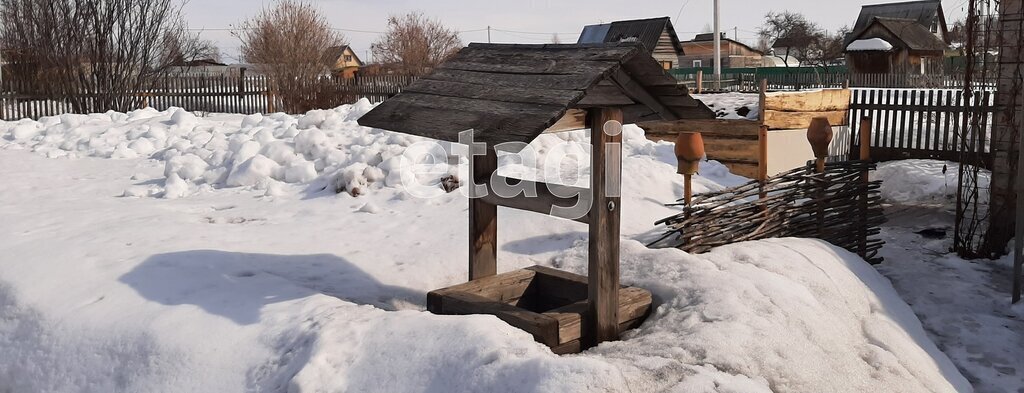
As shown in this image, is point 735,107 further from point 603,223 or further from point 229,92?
point 229,92

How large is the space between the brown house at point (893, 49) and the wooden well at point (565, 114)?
131 feet

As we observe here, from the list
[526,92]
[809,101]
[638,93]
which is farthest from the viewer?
[809,101]

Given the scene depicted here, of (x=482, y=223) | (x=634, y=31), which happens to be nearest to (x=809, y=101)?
(x=482, y=223)

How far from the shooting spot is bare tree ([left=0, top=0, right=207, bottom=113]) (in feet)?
60.6

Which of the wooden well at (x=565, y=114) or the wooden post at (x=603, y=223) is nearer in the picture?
the wooden well at (x=565, y=114)

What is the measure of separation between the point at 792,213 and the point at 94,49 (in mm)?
16300

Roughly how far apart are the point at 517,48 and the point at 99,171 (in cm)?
702

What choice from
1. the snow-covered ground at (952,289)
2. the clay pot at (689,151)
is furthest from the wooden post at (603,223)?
the snow-covered ground at (952,289)

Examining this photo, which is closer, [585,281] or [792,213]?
[585,281]

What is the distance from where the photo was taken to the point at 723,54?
67500 millimetres

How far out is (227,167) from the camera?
9.41 metres

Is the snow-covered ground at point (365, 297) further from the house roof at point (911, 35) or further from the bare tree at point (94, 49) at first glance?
the house roof at point (911, 35)

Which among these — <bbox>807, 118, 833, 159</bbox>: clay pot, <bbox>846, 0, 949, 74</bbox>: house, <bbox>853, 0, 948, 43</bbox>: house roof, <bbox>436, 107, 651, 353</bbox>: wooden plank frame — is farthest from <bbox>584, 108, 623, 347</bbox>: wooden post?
<bbox>853, 0, 948, 43</bbox>: house roof

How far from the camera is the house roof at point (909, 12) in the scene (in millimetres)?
49031
